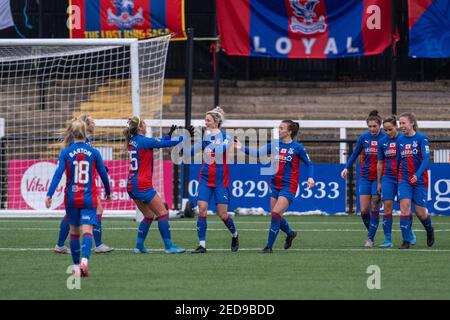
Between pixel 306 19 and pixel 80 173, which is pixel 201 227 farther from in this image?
pixel 306 19

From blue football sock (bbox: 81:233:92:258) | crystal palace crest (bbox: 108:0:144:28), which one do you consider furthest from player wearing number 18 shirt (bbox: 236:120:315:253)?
crystal palace crest (bbox: 108:0:144:28)

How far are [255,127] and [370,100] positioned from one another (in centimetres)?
486

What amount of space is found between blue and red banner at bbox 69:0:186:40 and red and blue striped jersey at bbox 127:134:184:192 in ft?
38.6

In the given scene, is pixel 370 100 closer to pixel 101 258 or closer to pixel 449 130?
pixel 449 130

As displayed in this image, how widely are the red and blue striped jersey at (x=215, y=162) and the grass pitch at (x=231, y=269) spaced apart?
3.12ft

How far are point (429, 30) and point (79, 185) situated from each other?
15.3 metres

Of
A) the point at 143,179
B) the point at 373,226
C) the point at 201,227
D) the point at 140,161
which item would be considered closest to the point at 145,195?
the point at 143,179

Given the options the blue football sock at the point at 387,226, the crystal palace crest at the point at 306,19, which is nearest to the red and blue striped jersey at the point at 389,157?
the blue football sock at the point at 387,226

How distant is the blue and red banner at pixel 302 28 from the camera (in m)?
25.8

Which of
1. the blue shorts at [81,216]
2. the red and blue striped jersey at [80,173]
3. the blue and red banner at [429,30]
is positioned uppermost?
the blue and red banner at [429,30]

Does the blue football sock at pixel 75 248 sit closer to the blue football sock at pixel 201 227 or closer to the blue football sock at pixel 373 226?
the blue football sock at pixel 201 227
